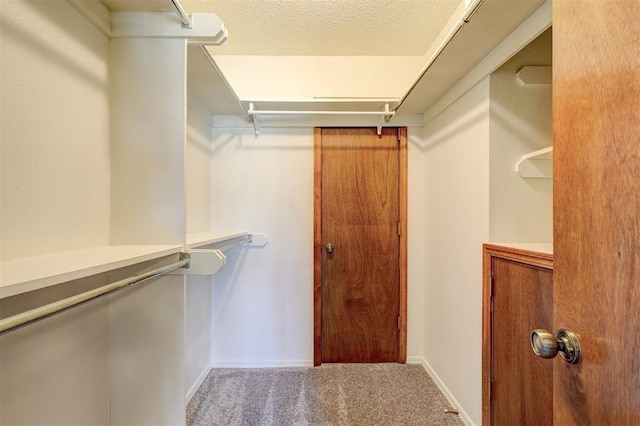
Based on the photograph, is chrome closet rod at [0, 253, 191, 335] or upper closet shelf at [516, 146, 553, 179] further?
upper closet shelf at [516, 146, 553, 179]

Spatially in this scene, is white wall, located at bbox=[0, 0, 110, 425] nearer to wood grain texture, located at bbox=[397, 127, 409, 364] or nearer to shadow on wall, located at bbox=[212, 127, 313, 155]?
shadow on wall, located at bbox=[212, 127, 313, 155]

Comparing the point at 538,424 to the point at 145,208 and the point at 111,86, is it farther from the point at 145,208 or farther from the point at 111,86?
the point at 111,86

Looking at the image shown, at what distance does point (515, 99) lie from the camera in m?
1.49

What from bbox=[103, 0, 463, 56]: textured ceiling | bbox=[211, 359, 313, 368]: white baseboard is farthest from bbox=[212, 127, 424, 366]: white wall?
bbox=[103, 0, 463, 56]: textured ceiling

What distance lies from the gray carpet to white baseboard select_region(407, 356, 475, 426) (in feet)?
0.11

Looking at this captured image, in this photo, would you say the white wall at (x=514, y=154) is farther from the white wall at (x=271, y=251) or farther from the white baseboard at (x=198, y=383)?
the white baseboard at (x=198, y=383)

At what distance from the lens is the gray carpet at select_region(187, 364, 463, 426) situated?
176 centimetres

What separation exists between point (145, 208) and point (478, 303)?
5.67 ft

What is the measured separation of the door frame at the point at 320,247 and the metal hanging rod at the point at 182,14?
135 centimetres

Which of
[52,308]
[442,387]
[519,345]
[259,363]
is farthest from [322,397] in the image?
[52,308]

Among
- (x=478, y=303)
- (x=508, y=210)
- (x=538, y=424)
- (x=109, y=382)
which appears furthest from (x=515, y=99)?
(x=109, y=382)

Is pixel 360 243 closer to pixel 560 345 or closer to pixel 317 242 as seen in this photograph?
pixel 317 242

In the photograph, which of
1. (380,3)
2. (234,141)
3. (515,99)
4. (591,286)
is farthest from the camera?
(234,141)

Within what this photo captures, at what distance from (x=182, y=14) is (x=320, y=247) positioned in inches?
69.1
